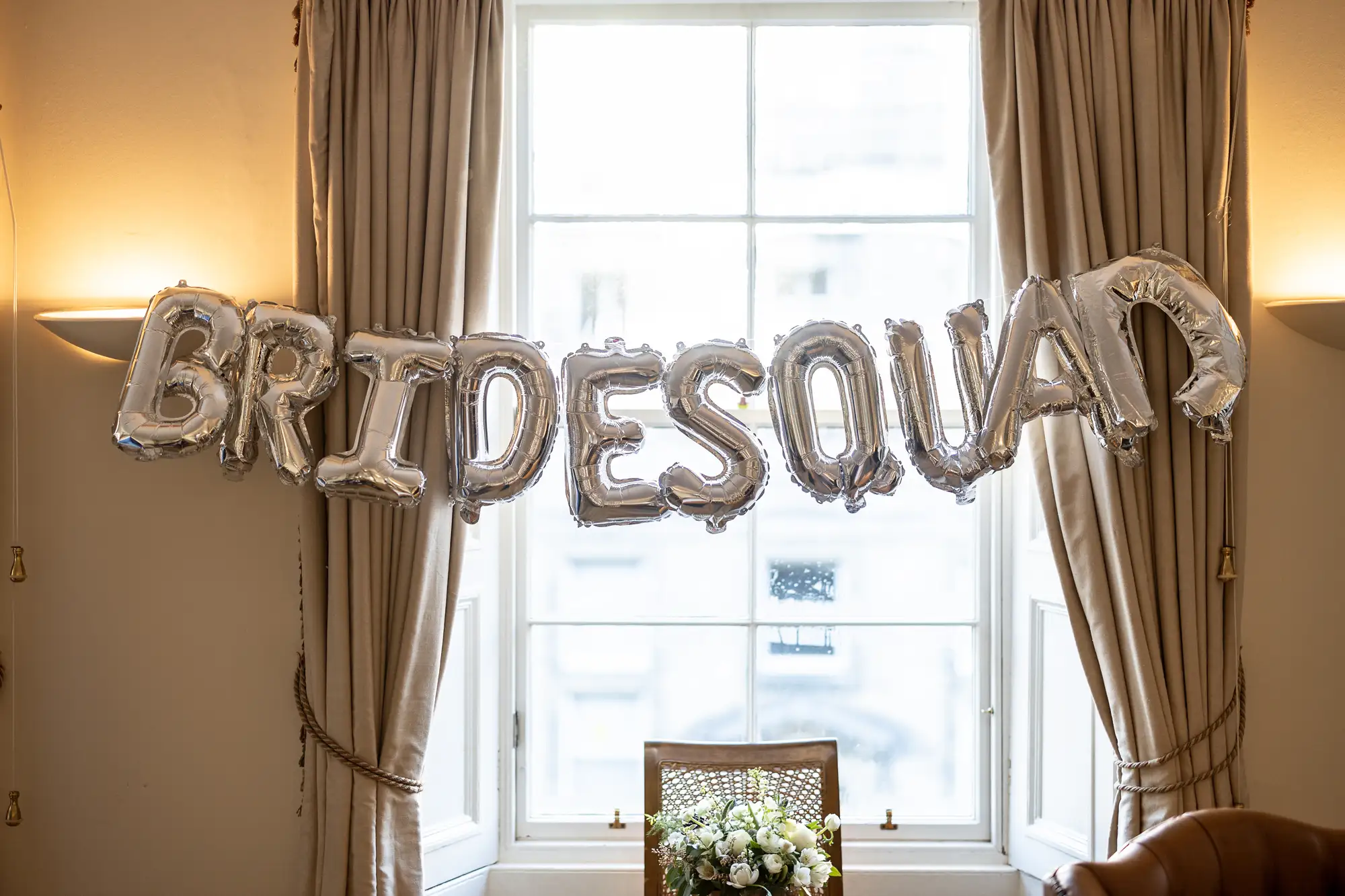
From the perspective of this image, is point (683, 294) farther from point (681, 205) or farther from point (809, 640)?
point (809, 640)

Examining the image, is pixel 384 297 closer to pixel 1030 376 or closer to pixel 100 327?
pixel 100 327

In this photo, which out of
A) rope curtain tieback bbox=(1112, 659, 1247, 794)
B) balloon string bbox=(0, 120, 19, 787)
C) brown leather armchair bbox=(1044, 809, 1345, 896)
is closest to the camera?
brown leather armchair bbox=(1044, 809, 1345, 896)

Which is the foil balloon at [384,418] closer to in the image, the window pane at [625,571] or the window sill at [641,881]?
the window pane at [625,571]

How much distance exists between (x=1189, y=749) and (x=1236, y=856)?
28 cm

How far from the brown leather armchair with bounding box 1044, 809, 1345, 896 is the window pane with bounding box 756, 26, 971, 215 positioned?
1340mm

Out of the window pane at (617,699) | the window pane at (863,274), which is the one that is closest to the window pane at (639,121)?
the window pane at (863,274)

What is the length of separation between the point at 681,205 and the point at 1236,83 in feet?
3.79

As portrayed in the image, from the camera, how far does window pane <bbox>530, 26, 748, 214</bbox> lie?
216 centimetres

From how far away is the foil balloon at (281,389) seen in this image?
1.71 metres

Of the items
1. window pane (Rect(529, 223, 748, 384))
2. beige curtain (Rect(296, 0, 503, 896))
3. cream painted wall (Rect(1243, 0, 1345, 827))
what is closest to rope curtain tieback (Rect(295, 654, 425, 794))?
beige curtain (Rect(296, 0, 503, 896))

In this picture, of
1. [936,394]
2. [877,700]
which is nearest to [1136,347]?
[936,394]

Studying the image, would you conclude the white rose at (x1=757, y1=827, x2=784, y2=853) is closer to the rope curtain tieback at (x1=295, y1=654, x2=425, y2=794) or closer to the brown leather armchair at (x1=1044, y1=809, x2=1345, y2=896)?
the brown leather armchair at (x1=1044, y1=809, x2=1345, y2=896)

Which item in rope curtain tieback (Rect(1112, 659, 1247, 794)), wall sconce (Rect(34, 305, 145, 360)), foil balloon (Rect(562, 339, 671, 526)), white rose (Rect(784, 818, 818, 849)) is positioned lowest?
white rose (Rect(784, 818, 818, 849))

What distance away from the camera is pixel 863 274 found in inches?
85.4
